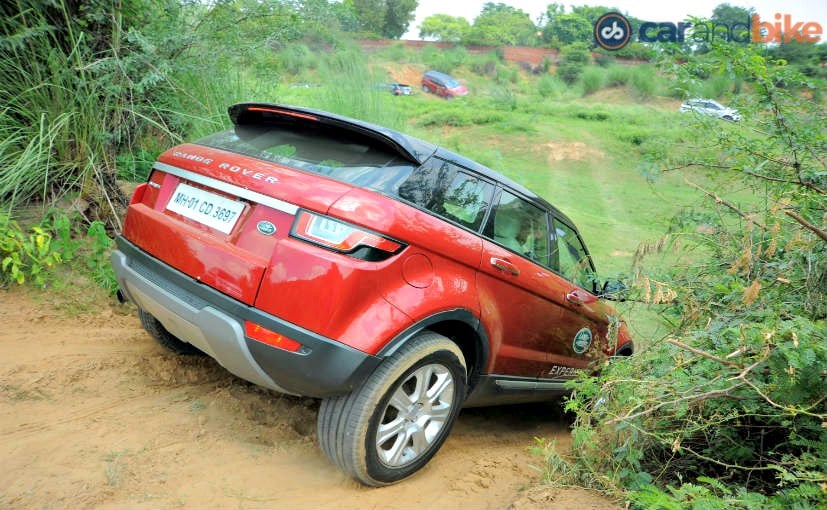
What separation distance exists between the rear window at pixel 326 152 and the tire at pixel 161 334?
1204mm

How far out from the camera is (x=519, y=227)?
363cm

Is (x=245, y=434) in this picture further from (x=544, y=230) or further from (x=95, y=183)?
(x=95, y=183)

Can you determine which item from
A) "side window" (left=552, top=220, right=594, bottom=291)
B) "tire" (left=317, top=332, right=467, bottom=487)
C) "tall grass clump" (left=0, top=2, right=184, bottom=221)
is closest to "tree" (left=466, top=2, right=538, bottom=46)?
"tall grass clump" (left=0, top=2, right=184, bottom=221)

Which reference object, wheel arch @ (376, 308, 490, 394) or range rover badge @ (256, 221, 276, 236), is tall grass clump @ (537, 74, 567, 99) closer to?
wheel arch @ (376, 308, 490, 394)

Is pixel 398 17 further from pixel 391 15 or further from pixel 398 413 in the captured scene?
pixel 398 413

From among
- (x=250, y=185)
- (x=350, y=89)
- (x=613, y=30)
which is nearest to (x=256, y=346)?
(x=250, y=185)

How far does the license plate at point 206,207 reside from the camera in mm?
2797

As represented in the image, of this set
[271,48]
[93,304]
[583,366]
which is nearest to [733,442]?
[583,366]

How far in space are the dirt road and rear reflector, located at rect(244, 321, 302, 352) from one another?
0.71 meters

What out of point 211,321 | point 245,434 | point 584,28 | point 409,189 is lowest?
point 245,434

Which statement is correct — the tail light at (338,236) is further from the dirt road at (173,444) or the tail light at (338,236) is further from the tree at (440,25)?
the tree at (440,25)

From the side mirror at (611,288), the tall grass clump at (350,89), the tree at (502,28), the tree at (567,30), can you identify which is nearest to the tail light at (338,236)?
the side mirror at (611,288)

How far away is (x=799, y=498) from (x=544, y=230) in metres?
2.06

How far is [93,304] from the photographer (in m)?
4.75
